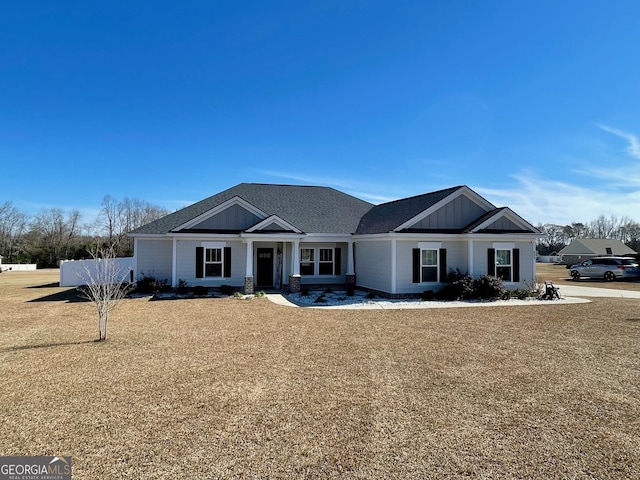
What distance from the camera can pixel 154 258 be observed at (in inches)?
764

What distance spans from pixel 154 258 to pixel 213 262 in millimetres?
3066

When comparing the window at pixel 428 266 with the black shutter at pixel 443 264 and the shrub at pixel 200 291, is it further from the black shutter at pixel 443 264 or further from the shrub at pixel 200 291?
the shrub at pixel 200 291

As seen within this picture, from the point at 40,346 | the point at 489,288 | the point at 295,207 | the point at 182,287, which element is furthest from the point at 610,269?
the point at 40,346

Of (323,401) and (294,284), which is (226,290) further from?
(323,401)

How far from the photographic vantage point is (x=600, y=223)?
98.2 m

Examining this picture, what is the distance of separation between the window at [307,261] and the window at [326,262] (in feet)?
1.47

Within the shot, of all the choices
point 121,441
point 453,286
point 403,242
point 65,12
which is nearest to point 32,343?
point 121,441

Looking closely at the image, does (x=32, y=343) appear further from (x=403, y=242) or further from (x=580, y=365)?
(x=403, y=242)

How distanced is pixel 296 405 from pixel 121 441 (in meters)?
2.16

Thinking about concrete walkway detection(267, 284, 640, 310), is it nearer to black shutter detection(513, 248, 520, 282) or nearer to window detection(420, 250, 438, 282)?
window detection(420, 250, 438, 282)

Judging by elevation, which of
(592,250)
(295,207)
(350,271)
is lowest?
(350,271)

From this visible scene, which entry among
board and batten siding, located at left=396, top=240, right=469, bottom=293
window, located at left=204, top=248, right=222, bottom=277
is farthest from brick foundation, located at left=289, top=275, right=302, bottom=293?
board and batten siding, located at left=396, top=240, right=469, bottom=293

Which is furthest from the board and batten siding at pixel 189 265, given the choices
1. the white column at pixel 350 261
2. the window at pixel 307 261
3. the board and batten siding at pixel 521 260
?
the board and batten siding at pixel 521 260

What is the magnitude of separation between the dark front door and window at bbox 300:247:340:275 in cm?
170
